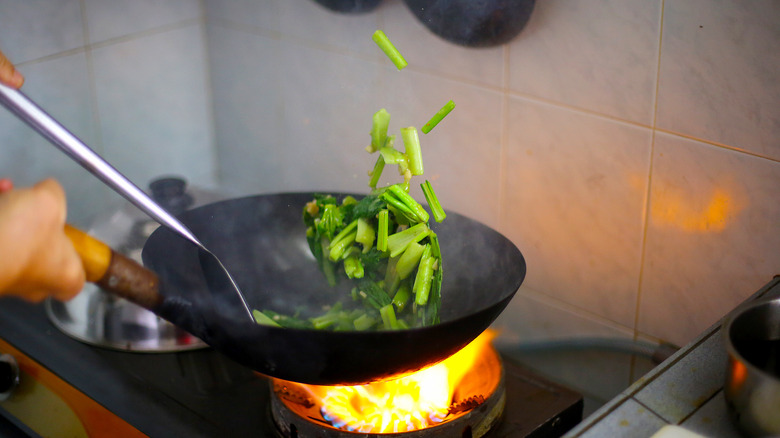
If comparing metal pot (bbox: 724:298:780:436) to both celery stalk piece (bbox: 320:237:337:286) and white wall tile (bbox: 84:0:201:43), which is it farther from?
white wall tile (bbox: 84:0:201:43)

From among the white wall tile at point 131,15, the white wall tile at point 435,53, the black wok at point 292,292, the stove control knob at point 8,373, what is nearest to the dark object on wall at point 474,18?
the white wall tile at point 435,53

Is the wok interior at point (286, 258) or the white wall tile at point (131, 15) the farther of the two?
the white wall tile at point (131, 15)

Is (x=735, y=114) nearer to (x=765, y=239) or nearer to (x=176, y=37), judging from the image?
(x=765, y=239)

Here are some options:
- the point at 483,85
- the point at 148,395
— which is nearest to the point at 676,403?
the point at 483,85

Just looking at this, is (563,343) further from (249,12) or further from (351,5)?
(249,12)

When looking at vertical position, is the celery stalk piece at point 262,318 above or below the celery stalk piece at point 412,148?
below

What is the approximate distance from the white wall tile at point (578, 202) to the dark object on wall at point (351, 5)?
0.27 metres

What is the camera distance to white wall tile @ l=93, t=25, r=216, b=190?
4.35 ft

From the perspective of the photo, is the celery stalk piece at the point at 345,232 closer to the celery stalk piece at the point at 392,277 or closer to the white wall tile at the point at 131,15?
the celery stalk piece at the point at 392,277

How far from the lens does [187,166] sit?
1.49 meters

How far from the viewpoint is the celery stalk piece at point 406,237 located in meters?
0.87

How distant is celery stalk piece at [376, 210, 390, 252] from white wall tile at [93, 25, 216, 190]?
2.28ft

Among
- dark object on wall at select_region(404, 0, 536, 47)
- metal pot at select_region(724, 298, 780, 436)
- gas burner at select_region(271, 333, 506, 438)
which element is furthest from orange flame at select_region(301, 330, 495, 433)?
dark object on wall at select_region(404, 0, 536, 47)

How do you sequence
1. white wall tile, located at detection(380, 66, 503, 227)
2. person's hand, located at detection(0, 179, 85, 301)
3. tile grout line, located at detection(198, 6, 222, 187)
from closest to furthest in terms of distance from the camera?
person's hand, located at detection(0, 179, 85, 301) → white wall tile, located at detection(380, 66, 503, 227) → tile grout line, located at detection(198, 6, 222, 187)
